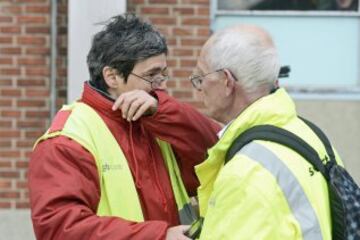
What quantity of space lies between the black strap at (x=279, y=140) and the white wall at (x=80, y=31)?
2984mm

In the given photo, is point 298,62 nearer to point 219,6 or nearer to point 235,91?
point 219,6

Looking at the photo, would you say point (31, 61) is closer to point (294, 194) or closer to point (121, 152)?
point (121, 152)

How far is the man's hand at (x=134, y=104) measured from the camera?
2697mm

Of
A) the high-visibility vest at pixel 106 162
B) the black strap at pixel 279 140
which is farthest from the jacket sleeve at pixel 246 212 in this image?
the high-visibility vest at pixel 106 162

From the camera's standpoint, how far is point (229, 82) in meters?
2.37

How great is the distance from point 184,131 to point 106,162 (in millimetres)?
337

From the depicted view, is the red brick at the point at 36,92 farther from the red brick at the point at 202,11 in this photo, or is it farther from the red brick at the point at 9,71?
the red brick at the point at 202,11

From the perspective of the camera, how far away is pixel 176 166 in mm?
2938

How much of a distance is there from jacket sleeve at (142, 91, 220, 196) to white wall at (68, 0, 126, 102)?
225 cm

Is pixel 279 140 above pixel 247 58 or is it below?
below

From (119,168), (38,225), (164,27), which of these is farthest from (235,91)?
(164,27)

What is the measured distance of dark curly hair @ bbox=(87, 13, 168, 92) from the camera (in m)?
2.81

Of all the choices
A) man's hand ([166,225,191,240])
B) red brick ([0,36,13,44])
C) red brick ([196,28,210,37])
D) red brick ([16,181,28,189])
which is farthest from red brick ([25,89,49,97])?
man's hand ([166,225,191,240])

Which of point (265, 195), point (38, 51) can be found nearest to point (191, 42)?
point (38, 51)
